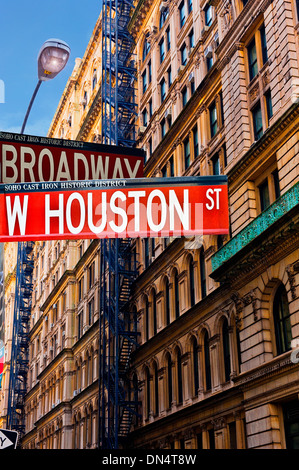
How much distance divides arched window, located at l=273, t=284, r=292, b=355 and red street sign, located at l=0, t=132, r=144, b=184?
64.5ft

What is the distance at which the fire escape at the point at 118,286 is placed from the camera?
1703 inches

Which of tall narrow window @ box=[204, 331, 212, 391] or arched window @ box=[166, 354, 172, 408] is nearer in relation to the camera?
tall narrow window @ box=[204, 331, 212, 391]

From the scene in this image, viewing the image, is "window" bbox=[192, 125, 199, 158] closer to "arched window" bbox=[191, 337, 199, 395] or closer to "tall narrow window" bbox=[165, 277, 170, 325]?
"tall narrow window" bbox=[165, 277, 170, 325]

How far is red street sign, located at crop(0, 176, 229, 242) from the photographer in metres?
4.88

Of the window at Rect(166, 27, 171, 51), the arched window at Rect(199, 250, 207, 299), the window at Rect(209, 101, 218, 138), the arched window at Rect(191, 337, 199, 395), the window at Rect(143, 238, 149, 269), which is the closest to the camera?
the arched window at Rect(191, 337, 199, 395)

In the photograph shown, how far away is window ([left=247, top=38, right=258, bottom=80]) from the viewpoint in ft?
99.5

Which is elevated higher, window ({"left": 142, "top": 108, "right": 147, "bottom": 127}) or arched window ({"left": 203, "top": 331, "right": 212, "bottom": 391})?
window ({"left": 142, "top": 108, "right": 147, "bottom": 127})

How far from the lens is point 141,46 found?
51062 mm

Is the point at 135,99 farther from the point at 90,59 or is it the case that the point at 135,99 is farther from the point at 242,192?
the point at 242,192

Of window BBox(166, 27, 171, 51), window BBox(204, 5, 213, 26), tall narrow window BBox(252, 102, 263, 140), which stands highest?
window BBox(166, 27, 171, 51)

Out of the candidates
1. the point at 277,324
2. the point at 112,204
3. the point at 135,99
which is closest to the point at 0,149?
the point at 112,204

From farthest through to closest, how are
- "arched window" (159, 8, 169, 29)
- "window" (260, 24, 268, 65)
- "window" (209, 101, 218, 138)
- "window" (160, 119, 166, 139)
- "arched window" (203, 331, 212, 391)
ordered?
"arched window" (159, 8, 169, 29), "window" (160, 119, 166, 139), "window" (209, 101, 218, 138), "arched window" (203, 331, 212, 391), "window" (260, 24, 268, 65)

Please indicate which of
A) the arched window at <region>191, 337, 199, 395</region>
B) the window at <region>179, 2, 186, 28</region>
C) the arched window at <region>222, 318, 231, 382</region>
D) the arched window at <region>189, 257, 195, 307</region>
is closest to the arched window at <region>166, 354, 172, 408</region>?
the arched window at <region>191, 337, 199, 395</region>

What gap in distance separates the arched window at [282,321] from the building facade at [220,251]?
5 centimetres
